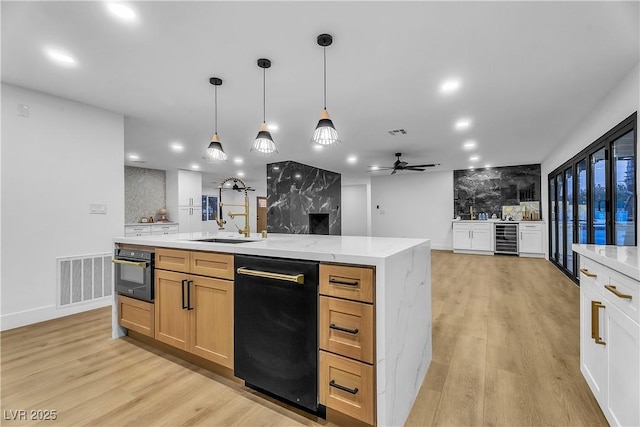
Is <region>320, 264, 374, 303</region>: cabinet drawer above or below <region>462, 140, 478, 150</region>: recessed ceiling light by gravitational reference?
below

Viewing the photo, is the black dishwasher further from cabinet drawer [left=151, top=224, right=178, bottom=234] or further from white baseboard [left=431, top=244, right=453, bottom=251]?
white baseboard [left=431, top=244, right=453, bottom=251]

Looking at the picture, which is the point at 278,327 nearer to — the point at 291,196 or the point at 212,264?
the point at 212,264

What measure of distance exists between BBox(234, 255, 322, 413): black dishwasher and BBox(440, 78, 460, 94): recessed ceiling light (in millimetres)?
2380

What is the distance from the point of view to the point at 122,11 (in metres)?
1.85

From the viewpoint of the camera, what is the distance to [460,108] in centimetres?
354

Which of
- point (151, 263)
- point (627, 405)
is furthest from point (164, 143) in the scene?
point (627, 405)

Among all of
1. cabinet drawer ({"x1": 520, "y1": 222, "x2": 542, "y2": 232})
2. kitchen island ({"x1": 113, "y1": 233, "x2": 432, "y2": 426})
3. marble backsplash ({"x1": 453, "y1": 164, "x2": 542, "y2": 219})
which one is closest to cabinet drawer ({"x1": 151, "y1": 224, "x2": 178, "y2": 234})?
kitchen island ({"x1": 113, "y1": 233, "x2": 432, "y2": 426})

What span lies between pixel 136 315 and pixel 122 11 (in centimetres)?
222

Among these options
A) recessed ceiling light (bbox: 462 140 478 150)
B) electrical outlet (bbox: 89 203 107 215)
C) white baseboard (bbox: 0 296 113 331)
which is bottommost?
white baseboard (bbox: 0 296 113 331)

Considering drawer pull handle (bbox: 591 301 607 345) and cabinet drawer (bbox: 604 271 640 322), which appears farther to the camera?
drawer pull handle (bbox: 591 301 607 345)

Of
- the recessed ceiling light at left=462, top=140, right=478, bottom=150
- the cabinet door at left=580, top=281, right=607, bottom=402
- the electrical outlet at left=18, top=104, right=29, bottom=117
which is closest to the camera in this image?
the cabinet door at left=580, top=281, right=607, bottom=402

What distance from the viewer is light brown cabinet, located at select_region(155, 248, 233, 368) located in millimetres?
1901

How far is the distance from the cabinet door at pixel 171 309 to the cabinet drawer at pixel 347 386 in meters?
1.13

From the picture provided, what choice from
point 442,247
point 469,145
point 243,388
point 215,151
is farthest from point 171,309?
point 442,247
